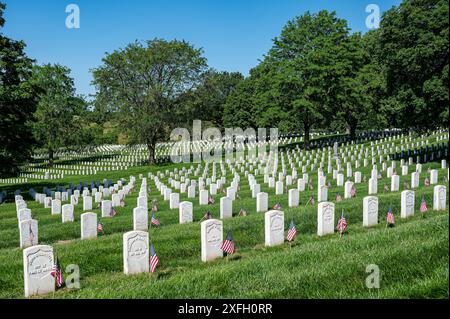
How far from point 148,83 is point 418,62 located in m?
28.3

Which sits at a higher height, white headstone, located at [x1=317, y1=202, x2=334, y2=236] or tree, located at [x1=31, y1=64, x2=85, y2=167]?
tree, located at [x1=31, y1=64, x2=85, y2=167]

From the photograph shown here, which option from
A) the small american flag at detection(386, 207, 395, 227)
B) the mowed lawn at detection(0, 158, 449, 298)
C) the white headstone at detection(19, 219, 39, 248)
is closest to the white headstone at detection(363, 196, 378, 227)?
the mowed lawn at detection(0, 158, 449, 298)

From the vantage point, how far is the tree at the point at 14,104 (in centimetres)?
2530

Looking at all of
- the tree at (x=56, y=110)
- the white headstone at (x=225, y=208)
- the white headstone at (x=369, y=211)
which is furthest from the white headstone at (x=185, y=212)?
the tree at (x=56, y=110)

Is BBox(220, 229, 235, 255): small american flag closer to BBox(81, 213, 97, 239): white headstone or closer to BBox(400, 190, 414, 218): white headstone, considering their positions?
BBox(81, 213, 97, 239): white headstone

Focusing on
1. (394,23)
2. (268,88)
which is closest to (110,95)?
(268,88)

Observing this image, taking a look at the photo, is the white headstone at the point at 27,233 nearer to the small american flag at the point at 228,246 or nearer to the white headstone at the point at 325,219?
the small american flag at the point at 228,246

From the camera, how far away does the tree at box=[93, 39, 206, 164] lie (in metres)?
46.3

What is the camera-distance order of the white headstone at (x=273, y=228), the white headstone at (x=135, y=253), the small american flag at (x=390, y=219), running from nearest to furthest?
the white headstone at (x=135, y=253) → the white headstone at (x=273, y=228) → the small american flag at (x=390, y=219)

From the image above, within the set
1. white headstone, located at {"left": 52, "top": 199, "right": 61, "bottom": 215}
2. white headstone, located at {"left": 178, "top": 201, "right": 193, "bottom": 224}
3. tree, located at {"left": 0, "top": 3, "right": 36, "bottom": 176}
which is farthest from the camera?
tree, located at {"left": 0, "top": 3, "right": 36, "bottom": 176}

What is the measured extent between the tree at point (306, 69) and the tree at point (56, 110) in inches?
1062

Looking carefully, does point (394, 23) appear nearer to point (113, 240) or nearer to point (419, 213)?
point (419, 213)

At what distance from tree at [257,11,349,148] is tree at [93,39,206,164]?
864cm
